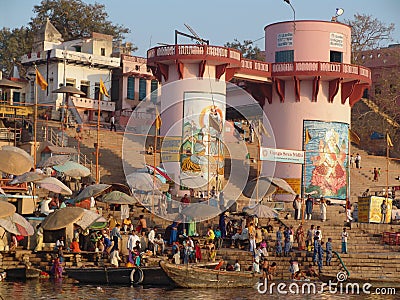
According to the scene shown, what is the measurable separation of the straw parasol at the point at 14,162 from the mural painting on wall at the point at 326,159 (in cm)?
1800

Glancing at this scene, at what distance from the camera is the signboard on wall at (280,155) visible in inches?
1411

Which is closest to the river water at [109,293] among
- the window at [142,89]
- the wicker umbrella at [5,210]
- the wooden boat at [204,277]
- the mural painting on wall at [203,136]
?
the wooden boat at [204,277]

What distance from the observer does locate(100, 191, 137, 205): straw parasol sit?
31.6 meters

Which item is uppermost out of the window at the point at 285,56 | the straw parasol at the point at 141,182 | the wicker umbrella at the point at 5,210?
the window at the point at 285,56

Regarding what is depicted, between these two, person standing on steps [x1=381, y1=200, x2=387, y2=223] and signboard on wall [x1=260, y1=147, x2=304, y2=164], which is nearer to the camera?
signboard on wall [x1=260, y1=147, x2=304, y2=164]

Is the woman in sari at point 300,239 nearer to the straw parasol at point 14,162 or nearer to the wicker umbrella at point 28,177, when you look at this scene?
the wicker umbrella at point 28,177

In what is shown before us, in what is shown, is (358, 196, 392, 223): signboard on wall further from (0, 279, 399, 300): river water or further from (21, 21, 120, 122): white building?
(21, 21, 120, 122): white building

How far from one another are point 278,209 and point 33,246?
12020mm

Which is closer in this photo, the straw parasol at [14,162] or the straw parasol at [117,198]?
the straw parasol at [14,162]

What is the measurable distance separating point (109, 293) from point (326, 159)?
70.8ft

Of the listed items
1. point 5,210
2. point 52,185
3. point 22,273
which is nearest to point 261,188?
point 52,185

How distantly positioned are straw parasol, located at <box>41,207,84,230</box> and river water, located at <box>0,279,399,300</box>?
1643 mm

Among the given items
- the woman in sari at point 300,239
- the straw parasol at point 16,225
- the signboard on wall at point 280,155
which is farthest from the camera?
the signboard on wall at point 280,155

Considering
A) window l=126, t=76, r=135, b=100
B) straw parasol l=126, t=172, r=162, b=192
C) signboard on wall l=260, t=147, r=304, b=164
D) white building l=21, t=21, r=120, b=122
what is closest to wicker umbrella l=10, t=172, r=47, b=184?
Result: straw parasol l=126, t=172, r=162, b=192
